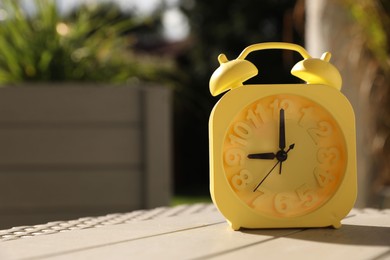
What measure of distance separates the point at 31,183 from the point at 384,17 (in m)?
1.70

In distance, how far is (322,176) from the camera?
130cm

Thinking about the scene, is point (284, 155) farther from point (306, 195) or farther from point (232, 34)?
point (232, 34)

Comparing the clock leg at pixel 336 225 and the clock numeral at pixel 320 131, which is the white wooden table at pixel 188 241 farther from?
the clock numeral at pixel 320 131

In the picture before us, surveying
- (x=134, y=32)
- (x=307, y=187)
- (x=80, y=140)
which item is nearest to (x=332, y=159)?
(x=307, y=187)

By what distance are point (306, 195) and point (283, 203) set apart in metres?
0.05

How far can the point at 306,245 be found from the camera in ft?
3.55

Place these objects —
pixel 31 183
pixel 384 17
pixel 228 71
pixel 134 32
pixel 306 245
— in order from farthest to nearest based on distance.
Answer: pixel 134 32 < pixel 384 17 < pixel 31 183 < pixel 228 71 < pixel 306 245

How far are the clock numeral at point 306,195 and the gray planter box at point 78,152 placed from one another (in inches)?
61.1

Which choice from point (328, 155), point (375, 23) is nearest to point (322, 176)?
point (328, 155)

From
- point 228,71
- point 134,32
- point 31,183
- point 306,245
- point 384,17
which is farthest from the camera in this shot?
point 134,32

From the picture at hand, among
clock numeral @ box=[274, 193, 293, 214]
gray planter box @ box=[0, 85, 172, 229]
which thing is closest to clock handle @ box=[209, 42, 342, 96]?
clock numeral @ box=[274, 193, 293, 214]

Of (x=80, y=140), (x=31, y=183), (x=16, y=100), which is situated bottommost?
(x=31, y=183)

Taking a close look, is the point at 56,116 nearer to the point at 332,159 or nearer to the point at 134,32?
the point at 332,159

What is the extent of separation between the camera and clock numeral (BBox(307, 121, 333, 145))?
51.4 inches
